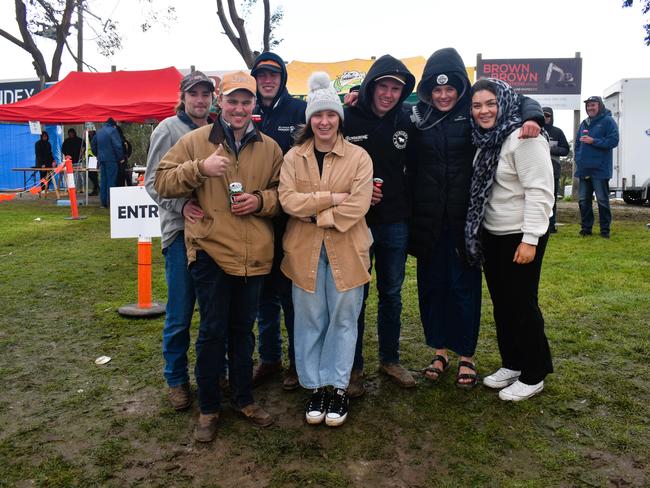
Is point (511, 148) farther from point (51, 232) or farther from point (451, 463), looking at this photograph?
point (51, 232)

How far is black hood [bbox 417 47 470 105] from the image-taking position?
11.9ft

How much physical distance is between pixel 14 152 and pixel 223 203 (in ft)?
70.4

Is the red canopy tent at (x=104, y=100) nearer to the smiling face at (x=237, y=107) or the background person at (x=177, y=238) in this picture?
the background person at (x=177, y=238)

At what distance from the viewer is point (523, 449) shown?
3.01m

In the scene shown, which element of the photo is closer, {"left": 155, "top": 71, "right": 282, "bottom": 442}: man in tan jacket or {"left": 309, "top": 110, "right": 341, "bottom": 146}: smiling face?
{"left": 155, "top": 71, "right": 282, "bottom": 442}: man in tan jacket

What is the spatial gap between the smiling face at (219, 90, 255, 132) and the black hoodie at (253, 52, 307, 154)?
609 mm

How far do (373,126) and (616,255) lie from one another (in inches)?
230

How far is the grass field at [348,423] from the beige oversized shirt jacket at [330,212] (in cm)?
91

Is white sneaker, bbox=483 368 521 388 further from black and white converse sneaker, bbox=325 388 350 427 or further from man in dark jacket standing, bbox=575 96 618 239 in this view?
man in dark jacket standing, bbox=575 96 618 239

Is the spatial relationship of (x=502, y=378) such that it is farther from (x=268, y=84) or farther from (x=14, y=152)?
(x=14, y=152)

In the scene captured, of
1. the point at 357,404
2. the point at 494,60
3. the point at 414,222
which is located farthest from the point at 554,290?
the point at 494,60

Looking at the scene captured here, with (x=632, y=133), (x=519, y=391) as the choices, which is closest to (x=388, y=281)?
(x=519, y=391)

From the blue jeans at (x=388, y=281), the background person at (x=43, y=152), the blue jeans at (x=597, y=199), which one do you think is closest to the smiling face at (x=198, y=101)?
the blue jeans at (x=388, y=281)

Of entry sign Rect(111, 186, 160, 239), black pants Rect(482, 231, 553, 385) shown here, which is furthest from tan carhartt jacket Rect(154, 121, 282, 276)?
entry sign Rect(111, 186, 160, 239)
